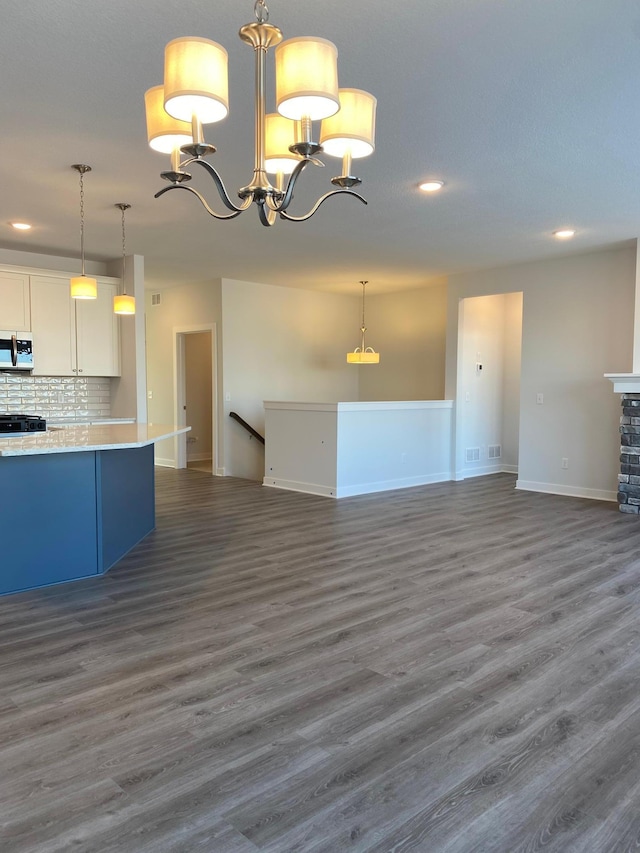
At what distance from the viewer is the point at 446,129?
3.48 metres

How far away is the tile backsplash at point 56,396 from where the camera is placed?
6613mm

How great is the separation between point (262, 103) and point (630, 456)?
5.49 metres

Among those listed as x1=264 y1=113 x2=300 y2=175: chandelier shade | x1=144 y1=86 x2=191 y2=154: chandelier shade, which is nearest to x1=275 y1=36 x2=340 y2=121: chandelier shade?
x1=144 y1=86 x2=191 y2=154: chandelier shade

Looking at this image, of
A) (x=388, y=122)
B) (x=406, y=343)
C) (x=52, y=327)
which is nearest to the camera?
(x=388, y=122)

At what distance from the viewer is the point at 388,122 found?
3.39 meters

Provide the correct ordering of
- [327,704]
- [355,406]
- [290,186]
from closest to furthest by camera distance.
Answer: [290,186] → [327,704] → [355,406]

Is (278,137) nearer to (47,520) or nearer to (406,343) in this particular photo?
(47,520)

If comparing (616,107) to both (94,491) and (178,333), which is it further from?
(178,333)

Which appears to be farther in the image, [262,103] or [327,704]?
[327,704]

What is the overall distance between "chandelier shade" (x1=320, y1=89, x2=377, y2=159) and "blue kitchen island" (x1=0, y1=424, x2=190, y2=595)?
239 cm

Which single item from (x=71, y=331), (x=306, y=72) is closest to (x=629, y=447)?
(x=306, y=72)

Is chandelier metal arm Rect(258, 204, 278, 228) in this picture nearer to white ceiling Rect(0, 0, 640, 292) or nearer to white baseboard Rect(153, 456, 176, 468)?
white ceiling Rect(0, 0, 640, 292)

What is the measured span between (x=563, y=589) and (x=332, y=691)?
198 centimetres

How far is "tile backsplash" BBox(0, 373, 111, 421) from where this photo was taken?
6.61m
